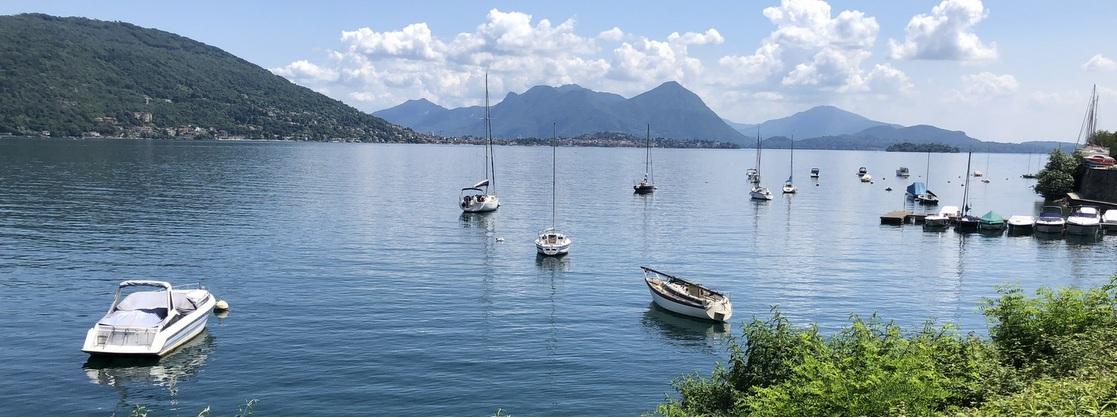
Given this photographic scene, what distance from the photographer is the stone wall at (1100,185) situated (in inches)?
4368

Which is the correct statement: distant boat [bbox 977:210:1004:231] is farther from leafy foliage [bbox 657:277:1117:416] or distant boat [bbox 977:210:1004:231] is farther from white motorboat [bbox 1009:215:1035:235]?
leafy foliage [bbox 657:277:1117:416]

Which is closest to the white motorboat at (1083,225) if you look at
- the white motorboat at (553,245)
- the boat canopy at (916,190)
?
the boat canopy at (916,190)

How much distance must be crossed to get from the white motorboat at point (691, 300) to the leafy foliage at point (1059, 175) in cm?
10850

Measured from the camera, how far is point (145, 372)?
32.5 m

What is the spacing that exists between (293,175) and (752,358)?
14126cm

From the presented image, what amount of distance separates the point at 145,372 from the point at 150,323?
10.9ft

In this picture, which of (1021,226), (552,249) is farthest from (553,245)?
(1021,226)

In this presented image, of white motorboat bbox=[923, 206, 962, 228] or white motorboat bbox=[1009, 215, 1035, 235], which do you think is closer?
white motorboat bbox=[1009, 215, 1035, 235]

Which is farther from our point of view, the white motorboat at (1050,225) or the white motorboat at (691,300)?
the white motorboat at (1050,225)

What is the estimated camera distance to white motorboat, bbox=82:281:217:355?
33.5m

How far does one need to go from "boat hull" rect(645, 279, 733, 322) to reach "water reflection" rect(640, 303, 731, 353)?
258 mm

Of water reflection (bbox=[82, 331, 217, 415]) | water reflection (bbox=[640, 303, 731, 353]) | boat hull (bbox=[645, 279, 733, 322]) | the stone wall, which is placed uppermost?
the stone wall

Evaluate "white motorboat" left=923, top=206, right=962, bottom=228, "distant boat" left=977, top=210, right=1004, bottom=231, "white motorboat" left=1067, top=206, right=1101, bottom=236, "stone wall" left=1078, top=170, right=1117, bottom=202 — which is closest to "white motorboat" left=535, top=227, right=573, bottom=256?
"white motorboat" left=923, top=206, right=962, bottom=228

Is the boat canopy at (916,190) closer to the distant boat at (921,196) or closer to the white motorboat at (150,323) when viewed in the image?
the distant boat at (921,196)
